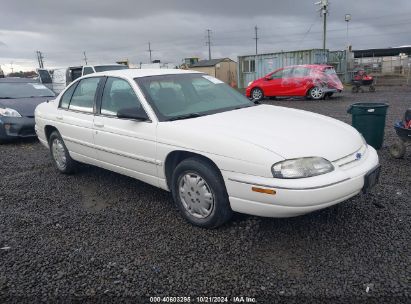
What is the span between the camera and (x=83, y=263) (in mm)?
3047

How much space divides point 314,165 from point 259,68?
70.0ft

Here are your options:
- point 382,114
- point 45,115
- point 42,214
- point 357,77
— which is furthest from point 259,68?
point 42,214

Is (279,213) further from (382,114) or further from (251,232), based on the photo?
(382,114)

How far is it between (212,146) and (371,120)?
161 inches

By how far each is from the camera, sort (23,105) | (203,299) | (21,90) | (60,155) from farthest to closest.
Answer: (21,90)
(23,105)
(60,155)
(203,299)

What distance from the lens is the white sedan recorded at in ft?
9.59

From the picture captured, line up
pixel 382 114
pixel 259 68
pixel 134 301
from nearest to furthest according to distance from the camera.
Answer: pixel 134 301
pixel 382 114
pixel 259 68

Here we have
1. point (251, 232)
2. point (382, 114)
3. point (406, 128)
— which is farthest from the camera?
point (382, 114)

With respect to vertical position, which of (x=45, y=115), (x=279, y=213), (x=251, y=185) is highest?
(x=45, y=115)

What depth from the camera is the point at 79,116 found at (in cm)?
477

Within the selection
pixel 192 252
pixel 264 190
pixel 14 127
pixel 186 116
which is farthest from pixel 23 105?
pixel 264 190

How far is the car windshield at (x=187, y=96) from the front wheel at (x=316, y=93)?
11527 millimetres

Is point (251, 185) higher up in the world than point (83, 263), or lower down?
higher up

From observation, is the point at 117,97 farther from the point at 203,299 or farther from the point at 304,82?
the point at 304,82
